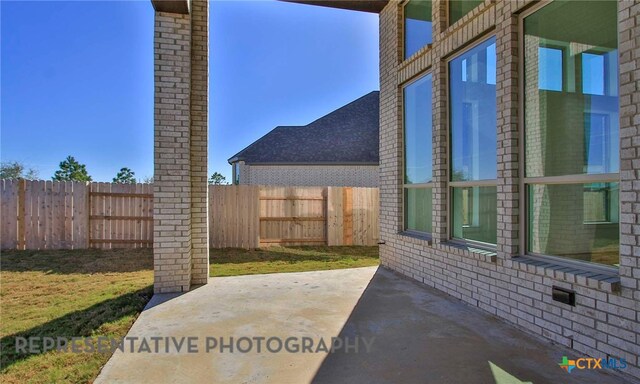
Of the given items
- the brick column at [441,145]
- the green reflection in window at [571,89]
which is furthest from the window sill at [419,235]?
the green reflection in window at [571,89]

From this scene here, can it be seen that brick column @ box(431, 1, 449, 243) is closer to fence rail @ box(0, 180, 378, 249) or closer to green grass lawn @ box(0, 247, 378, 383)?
green grass lawn @ box(0, 247, 378, 383)

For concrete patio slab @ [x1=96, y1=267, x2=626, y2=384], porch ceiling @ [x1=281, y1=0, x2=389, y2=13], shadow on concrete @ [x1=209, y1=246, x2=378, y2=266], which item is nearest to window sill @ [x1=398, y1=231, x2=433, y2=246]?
concrete patio slab @ [x1=96, y1=267, x2=626, y2=384]

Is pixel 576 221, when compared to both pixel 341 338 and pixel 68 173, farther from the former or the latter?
pixel 68 173

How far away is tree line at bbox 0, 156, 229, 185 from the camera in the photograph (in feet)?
67.9

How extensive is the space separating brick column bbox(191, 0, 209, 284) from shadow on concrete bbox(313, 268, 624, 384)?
262 centimetres

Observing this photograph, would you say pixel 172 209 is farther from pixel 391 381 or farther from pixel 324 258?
pixel 324 258

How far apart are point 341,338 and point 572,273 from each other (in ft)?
6.47

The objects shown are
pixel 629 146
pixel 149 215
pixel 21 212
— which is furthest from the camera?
pixel 149 215

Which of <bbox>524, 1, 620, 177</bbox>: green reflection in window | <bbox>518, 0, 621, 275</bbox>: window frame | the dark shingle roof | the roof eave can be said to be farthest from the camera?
the dark shingle roof

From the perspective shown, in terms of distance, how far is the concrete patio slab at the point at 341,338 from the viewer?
8.23 feet

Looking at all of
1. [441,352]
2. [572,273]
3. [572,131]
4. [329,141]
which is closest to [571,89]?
[572,131]

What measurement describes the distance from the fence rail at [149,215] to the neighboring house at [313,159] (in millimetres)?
7332

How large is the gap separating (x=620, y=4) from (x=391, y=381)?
123 inches

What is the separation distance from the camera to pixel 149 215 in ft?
30.5
